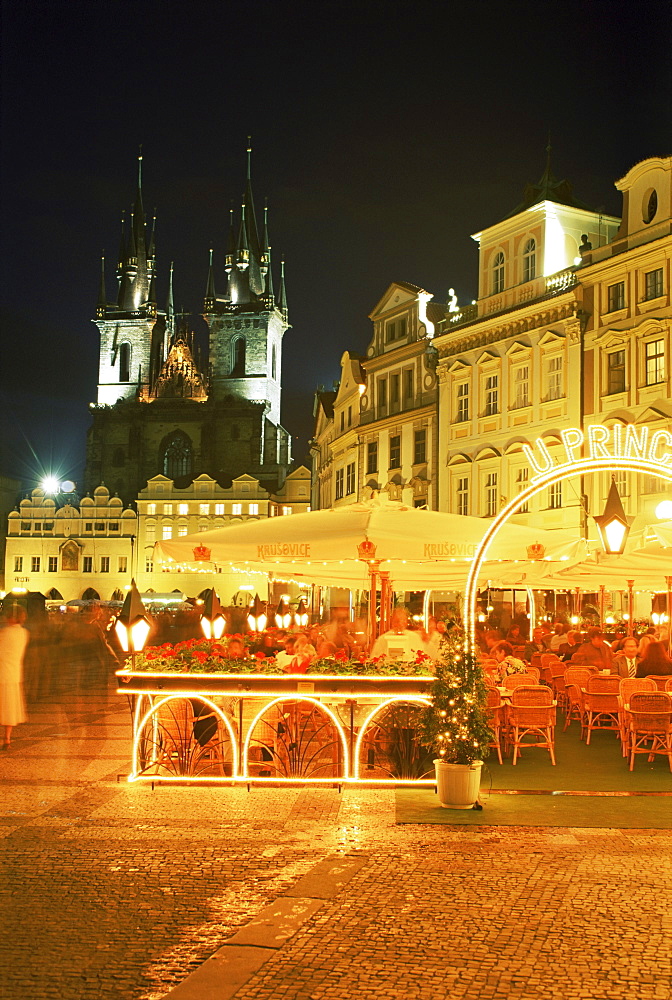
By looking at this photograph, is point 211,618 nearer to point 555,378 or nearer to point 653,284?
point 653,284

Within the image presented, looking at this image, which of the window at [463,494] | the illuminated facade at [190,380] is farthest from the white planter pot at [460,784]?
the illuminated facade at [190,380]

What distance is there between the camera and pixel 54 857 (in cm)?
757

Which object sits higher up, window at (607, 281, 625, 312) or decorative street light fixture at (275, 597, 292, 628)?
window at (607, 281, 625, 312)

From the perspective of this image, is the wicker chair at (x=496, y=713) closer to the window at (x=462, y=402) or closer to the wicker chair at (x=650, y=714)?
the wicker chair at (x=650, y=714)

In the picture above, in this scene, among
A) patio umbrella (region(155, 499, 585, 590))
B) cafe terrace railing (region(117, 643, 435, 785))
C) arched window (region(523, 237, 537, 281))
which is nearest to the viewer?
cafe terrace railing (region(117, 643, 435, 785))

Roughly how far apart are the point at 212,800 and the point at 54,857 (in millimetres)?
2495

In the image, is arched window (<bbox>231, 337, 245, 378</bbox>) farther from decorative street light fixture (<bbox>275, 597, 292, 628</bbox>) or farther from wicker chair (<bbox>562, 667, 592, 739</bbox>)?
wicker chair (<bbox>562, 667, 592, 739</bbox>)

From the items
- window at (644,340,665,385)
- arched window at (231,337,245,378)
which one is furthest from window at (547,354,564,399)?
arched window at (231,337,245,378)

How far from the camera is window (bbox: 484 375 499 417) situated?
125 ft

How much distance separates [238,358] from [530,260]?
67.6 meters

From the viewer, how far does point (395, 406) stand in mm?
45000

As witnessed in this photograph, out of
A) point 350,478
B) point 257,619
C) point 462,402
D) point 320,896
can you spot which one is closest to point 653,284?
point 462,402

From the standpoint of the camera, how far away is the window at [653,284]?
31248mm

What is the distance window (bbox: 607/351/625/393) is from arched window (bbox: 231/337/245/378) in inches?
2781
